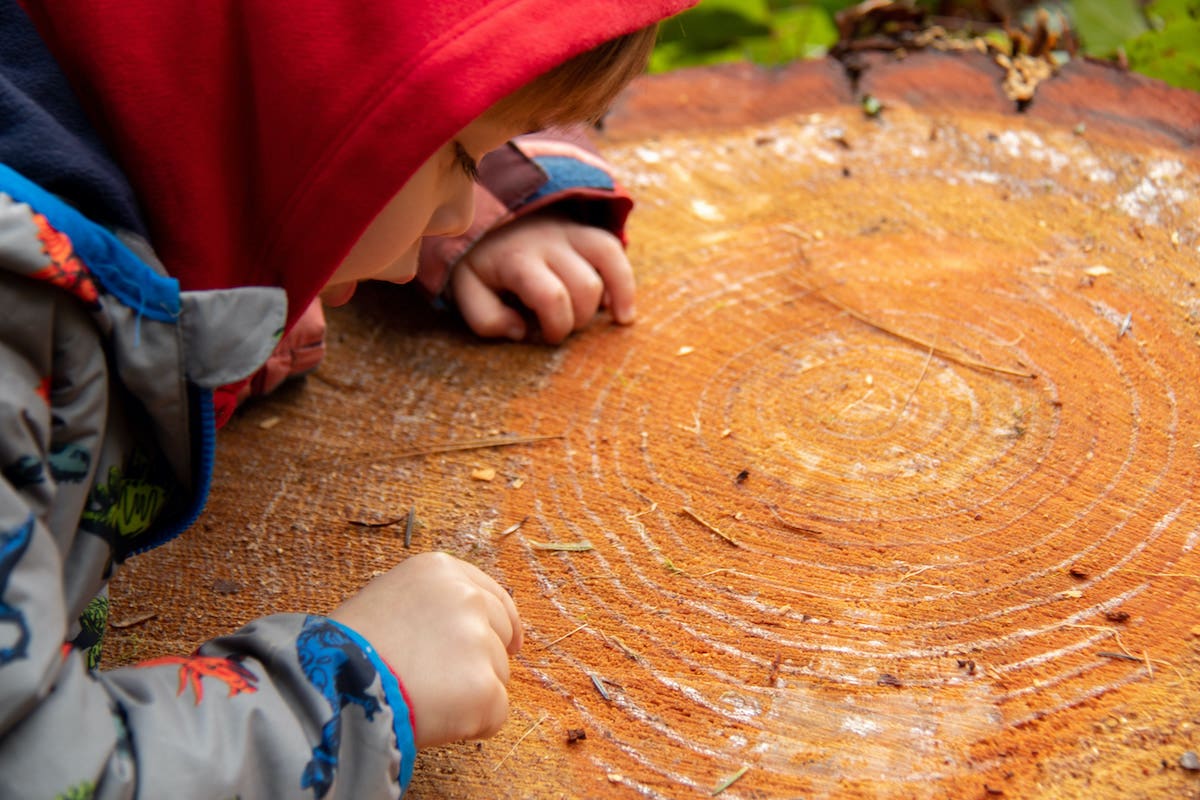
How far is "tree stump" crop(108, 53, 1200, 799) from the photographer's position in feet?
3.40

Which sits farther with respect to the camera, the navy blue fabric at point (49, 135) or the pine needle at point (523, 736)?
the pine needle at point (523, 736)

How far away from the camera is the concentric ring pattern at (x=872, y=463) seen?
106cm

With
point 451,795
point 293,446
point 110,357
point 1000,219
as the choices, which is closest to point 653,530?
point 451,795

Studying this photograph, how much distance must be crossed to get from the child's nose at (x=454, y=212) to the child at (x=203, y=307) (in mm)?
52

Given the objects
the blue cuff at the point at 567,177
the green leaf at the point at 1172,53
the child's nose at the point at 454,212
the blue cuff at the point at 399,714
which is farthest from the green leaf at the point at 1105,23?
the blue cuff at the point at 399,714

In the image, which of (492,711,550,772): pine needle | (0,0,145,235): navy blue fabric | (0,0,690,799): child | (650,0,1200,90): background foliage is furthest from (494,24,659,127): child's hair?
(650,0,1200,90): background foliage

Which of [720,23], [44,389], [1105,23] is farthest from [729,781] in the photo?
[720,23]

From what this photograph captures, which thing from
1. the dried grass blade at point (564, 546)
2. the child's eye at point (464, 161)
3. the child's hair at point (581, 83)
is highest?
the child's hair at point (581, 83)

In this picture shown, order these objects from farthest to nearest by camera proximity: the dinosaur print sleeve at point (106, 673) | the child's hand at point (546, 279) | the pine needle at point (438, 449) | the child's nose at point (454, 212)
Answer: the child's hand at point (546, 279), the pine needle at point (438, 449), the child's nose at point (454, 212), the dinosaur print sleeve at point (106, 673)

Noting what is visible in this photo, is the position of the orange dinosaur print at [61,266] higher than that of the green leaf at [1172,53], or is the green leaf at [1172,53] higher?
the orange dinosaur print at [61,266]

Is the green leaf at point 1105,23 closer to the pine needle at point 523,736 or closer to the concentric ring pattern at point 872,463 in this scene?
the concentric ring pattern at point 872,463

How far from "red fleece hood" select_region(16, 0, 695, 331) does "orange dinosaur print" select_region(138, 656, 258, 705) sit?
0.36 meters

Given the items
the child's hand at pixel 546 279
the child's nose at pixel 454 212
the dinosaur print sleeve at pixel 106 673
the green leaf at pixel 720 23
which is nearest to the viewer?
the dinosaur print sleeve at pixel 106 673

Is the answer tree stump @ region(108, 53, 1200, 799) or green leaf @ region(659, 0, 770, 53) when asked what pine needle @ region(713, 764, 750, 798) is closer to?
tree stump @ region(108, 53, 1200, 799)
